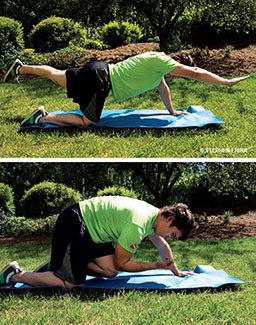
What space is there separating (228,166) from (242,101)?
4.10 meters

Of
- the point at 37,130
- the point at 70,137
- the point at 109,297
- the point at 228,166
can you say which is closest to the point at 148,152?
the point at 70,137

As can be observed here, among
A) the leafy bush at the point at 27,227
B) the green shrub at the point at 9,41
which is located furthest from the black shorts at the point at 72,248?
the leafy bush at the point at 27,227

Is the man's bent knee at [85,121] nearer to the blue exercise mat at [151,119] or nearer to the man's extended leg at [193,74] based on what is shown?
the blue exercise mat at [151,119]

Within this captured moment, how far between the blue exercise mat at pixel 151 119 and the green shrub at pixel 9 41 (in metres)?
2.91

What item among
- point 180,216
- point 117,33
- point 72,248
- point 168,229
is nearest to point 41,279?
point 72,248

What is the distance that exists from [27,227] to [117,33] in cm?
365

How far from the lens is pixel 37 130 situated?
562 centimetres

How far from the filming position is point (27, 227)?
924cm

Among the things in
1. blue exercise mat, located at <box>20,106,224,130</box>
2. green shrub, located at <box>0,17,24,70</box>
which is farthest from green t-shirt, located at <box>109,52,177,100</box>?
green shrub, located at <box>0,17,24,70</box>

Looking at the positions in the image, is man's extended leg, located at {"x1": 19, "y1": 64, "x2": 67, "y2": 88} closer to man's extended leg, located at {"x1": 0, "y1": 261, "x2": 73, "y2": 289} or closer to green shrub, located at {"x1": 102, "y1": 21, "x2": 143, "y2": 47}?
man's extended leg, located at {"x1": 0, "y1": 261, "x2": 73, "y2": 289}

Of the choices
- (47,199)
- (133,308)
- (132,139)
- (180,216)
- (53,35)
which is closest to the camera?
(133,308)

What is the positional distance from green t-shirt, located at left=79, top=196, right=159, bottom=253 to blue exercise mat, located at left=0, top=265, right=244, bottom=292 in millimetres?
352

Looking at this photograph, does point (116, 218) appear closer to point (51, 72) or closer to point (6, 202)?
point (51, 72)

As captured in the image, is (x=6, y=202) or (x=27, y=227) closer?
(x=27, y=227)
